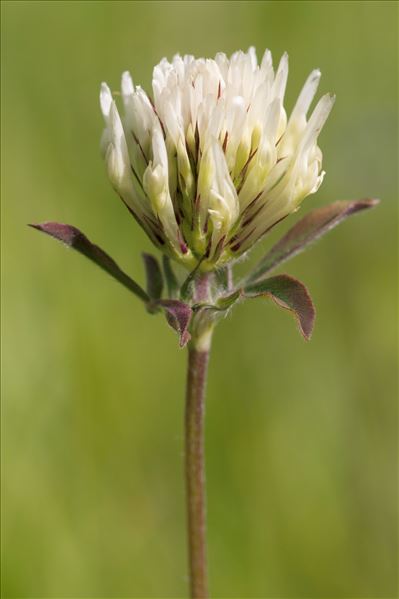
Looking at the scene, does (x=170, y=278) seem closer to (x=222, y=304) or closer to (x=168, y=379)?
(x=222, y=304)

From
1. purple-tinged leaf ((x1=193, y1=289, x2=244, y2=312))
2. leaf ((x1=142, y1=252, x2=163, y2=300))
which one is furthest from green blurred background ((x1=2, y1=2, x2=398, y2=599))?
purple-tinged leaf ((x1=193, y1=289, x2=244, y2=312))

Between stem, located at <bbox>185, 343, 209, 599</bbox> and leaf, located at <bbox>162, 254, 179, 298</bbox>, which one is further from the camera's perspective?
leaf, located at <bbox>162, 254, 179, 298</bbox>

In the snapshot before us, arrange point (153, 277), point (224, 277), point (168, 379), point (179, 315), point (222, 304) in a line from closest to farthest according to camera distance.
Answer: point (179, 315) → point (222, 304) → point (224, 277) → point (153, 277) → point (168, 379)

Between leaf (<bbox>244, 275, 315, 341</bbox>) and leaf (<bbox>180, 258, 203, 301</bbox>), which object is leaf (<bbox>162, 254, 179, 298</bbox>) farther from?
leaf (<bbox>244, 275, 315, 341</bbox>)

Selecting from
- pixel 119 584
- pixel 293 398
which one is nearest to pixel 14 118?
pixel 293 398

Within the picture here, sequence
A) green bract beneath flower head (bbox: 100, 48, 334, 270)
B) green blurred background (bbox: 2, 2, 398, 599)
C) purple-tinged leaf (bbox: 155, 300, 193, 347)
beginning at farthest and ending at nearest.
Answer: green blurred background (bbox: 2, 2, 398, 599)
green bract beneath flower head (bbox: 100, 48, 334, 270)
purple-tinged leaf (bbox: 155, 300, 193, 347)

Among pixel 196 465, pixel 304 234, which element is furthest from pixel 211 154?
pixel 196 465

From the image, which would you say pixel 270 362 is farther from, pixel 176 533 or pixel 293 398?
pixel 176 533
